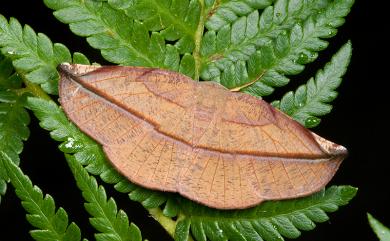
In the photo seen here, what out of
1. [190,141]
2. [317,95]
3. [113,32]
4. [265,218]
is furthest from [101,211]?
[317,95]

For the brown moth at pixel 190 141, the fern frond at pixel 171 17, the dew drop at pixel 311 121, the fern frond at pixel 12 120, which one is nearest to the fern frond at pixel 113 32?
the fern frond at pixel 171 17

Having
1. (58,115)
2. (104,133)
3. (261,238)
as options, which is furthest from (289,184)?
(58,115)

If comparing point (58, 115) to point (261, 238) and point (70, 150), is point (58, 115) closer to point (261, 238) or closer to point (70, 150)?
point (70, 150)

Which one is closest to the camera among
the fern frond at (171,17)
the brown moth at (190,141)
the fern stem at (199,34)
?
the brown moth at (190,141)

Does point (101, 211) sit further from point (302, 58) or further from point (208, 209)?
point (302, 58)

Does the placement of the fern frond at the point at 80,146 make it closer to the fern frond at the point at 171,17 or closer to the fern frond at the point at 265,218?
the fern frond at the point at 265,218

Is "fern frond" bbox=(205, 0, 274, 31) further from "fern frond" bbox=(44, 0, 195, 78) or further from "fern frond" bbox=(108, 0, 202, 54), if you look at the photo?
"fern frond" bbox=(44, 0, 195, 78)
